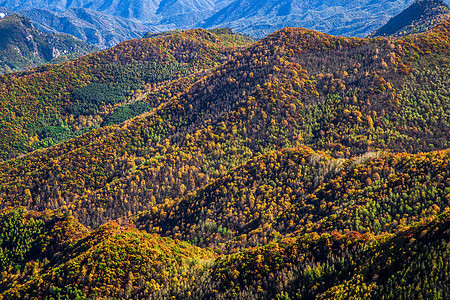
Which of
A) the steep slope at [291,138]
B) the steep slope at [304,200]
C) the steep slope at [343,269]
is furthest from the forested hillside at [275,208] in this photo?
the steep slope at [291,138]

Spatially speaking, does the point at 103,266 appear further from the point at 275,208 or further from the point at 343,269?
the point at 275,208

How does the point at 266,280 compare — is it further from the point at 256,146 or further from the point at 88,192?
the point at 88,192

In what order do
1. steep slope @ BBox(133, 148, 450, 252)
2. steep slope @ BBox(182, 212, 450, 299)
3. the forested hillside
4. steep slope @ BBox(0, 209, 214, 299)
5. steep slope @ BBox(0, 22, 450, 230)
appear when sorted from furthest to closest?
steep slope @ BBox(0, 22, 450, 230) < steep slope @ BBox(133, 148, 450, 252) < steep slope @ BBox(0, 209, 214, 299) < the forested hillside < steep slope @ BBox(182, 212, 450, 299)

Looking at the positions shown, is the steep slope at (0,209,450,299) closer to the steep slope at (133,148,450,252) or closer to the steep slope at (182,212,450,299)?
the steep slope at (182,212,450,299)

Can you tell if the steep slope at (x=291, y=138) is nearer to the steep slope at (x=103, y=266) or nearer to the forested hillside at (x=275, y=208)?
the forested hillside at (x=275, y=208)

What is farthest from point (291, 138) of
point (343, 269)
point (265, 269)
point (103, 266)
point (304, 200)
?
point (103, 266)

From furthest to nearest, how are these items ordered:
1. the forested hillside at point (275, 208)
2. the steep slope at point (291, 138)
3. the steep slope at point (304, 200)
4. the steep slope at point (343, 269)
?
1. the steep slope at point (291, 138)
2. the steep slope at point (304, 200)
3. the forested hillside at point (275, 208)
4. the steep slope at point (343, 269)

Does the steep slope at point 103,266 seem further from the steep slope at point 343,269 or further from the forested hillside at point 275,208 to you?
the steep slope at point 343,269

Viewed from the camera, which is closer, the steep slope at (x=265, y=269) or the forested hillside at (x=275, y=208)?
the steep slope at (x=265, y=269)

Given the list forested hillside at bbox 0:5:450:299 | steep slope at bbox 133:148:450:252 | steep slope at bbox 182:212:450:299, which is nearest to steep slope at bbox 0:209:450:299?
steep slope at bbox 182:212:450:299

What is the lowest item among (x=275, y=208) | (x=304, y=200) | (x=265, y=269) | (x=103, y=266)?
(x=275, y=208)

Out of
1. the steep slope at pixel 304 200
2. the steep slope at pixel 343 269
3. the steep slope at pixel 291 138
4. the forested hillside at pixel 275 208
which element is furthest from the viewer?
the steep slope at pixel 291 138
